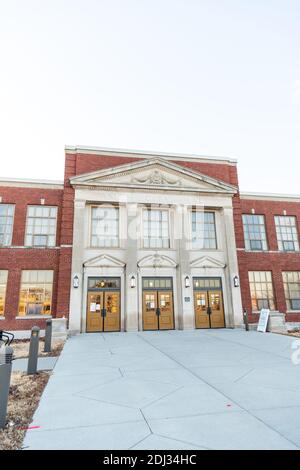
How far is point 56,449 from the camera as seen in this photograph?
3.69m

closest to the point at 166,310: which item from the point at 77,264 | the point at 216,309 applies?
the point at 216,309

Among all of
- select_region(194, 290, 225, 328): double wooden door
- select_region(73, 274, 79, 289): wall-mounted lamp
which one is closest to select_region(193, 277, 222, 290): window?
select_region(194, 290, 225, 328): double wooden door

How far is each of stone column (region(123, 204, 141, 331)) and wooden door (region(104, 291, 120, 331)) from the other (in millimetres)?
664

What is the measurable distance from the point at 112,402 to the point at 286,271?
773 inches

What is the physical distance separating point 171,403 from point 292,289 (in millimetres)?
19208

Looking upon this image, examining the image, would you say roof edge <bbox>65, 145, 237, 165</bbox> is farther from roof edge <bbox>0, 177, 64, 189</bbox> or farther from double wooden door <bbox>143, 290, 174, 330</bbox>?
double wooden door <bbox>143, 290, 174, 330</bbox>

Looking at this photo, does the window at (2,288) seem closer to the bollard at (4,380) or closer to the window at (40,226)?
the window at (40,226)

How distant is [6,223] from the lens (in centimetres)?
1830

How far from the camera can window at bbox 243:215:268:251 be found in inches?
860

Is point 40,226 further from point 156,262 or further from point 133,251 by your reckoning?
point 156,262

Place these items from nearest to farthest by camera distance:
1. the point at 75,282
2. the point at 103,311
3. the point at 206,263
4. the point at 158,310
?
1. the point at 75,282
2. the point at 103,311
3. the point at 158,310
4. the point at 206,263

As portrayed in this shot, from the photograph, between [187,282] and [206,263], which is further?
[206,263]

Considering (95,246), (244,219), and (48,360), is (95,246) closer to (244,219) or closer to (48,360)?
(48,360)
